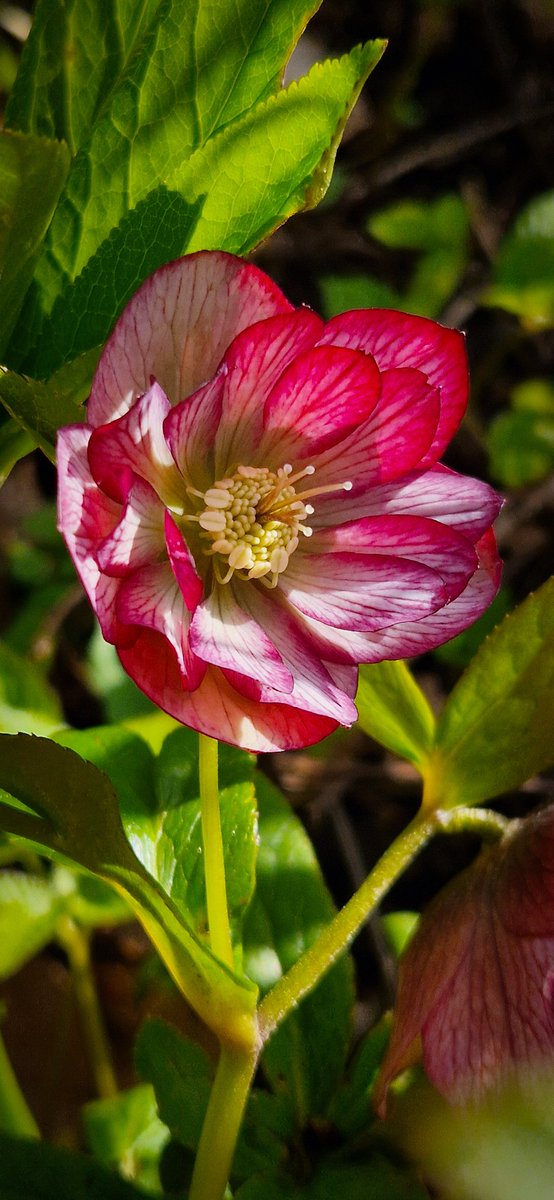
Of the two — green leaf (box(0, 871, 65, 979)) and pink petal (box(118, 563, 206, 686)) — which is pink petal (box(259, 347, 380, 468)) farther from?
green leaf (box(0, 871, 65, 979))

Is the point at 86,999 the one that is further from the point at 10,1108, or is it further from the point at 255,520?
the point at 255,520

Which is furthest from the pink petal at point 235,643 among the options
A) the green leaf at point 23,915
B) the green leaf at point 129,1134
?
the green leaf at point 129,1134

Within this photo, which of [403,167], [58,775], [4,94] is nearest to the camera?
[58,775]

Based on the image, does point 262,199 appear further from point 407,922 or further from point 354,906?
point 407,922

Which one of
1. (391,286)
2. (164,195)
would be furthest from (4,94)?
(164,195)

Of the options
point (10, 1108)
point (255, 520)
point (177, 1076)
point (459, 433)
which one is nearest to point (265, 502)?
point (255, 520)

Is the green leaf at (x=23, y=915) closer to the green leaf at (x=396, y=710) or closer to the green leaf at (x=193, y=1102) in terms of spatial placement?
the green leaf at (x=193, y=1102)
